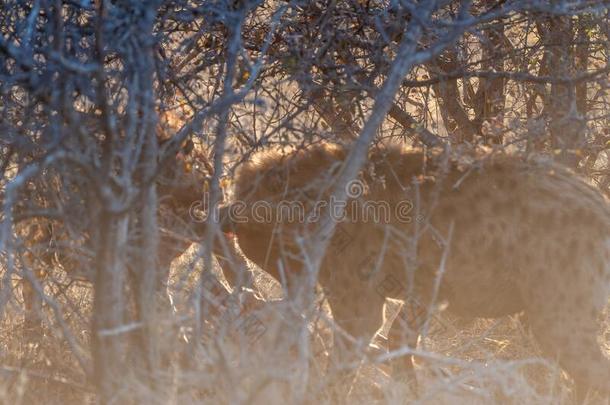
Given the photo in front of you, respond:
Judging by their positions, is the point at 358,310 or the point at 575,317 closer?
the point at 575,317

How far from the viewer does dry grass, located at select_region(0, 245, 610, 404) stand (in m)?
2.91

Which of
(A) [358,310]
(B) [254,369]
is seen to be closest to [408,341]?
(A) [358,310]

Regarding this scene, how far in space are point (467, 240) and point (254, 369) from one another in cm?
180

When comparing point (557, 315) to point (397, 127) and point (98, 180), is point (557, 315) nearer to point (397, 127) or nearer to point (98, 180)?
point (397, 127)

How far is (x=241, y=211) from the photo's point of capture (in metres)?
4.64

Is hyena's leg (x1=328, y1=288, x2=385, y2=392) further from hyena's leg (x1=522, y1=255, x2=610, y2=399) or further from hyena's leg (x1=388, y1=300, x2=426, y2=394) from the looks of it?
hyena's leg (x1=522, y1=255, x2=610, y2=399)

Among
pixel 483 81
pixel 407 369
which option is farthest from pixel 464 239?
pixel 483 81

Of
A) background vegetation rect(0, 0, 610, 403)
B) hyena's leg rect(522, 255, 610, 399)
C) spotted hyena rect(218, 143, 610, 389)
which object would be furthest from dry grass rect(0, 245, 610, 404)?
spotted hyena rect(218, 143, 610, 389)

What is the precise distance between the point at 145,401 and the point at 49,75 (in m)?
1.16

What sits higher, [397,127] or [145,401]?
[397,127]

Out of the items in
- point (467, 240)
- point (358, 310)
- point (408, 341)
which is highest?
point (467, 240)

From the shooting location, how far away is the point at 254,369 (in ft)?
9.34

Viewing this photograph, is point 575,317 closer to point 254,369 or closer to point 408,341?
point 408,341

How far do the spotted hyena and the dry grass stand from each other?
0.98 feet
